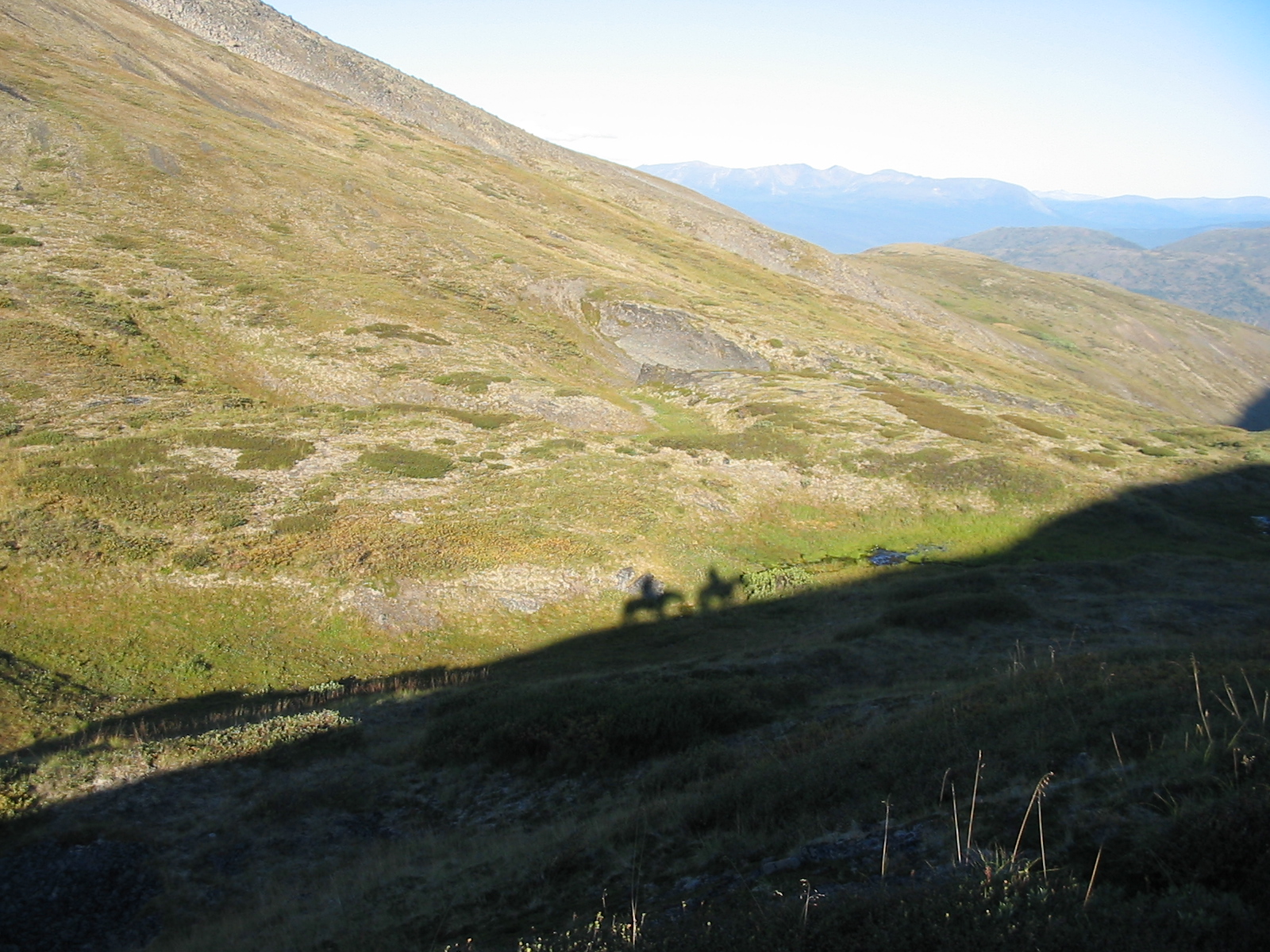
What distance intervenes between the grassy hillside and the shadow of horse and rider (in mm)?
192

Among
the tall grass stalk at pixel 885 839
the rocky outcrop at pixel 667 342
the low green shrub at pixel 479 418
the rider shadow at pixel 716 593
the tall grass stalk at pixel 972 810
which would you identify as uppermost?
the rocky outcrop at pixel 667 342

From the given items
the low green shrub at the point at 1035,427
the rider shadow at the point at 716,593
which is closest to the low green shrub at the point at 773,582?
the rider shadow at the point at 716,593

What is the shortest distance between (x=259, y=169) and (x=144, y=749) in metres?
78.6

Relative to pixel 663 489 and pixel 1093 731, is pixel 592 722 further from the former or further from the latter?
pixel 663 489

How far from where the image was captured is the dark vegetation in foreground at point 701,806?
745 centimetres

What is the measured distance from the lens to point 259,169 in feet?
252

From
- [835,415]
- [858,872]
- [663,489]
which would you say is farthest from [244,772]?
[835,415]

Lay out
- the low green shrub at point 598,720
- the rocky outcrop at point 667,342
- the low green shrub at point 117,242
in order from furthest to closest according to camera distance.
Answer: the rocky outcrop at point 667,342 < the low green shrub at point 117,242 < the low green shrub at point 598,720

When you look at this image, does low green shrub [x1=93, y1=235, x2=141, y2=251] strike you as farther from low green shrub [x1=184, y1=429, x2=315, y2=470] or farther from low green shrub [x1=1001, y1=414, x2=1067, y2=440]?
low green shrub [x1=1001, y1=414, x2=1067, y2=440]

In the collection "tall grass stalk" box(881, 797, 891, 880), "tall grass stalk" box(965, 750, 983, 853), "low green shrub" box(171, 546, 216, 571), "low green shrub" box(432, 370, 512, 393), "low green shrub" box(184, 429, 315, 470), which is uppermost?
"tall grass stalk" box(965, 750, 983, 853)

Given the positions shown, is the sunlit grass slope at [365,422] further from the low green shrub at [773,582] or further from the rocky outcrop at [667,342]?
the rocky outcrop at [667,342]

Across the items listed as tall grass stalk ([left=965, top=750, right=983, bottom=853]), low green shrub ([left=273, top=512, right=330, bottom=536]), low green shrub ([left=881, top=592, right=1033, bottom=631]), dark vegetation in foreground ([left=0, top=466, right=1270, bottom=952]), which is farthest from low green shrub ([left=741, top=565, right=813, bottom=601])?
tall grass stalk ([left=965, top=750, right=983, bottom=853])

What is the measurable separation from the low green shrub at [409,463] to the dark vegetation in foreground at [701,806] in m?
15.5

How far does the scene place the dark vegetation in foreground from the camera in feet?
24.5
